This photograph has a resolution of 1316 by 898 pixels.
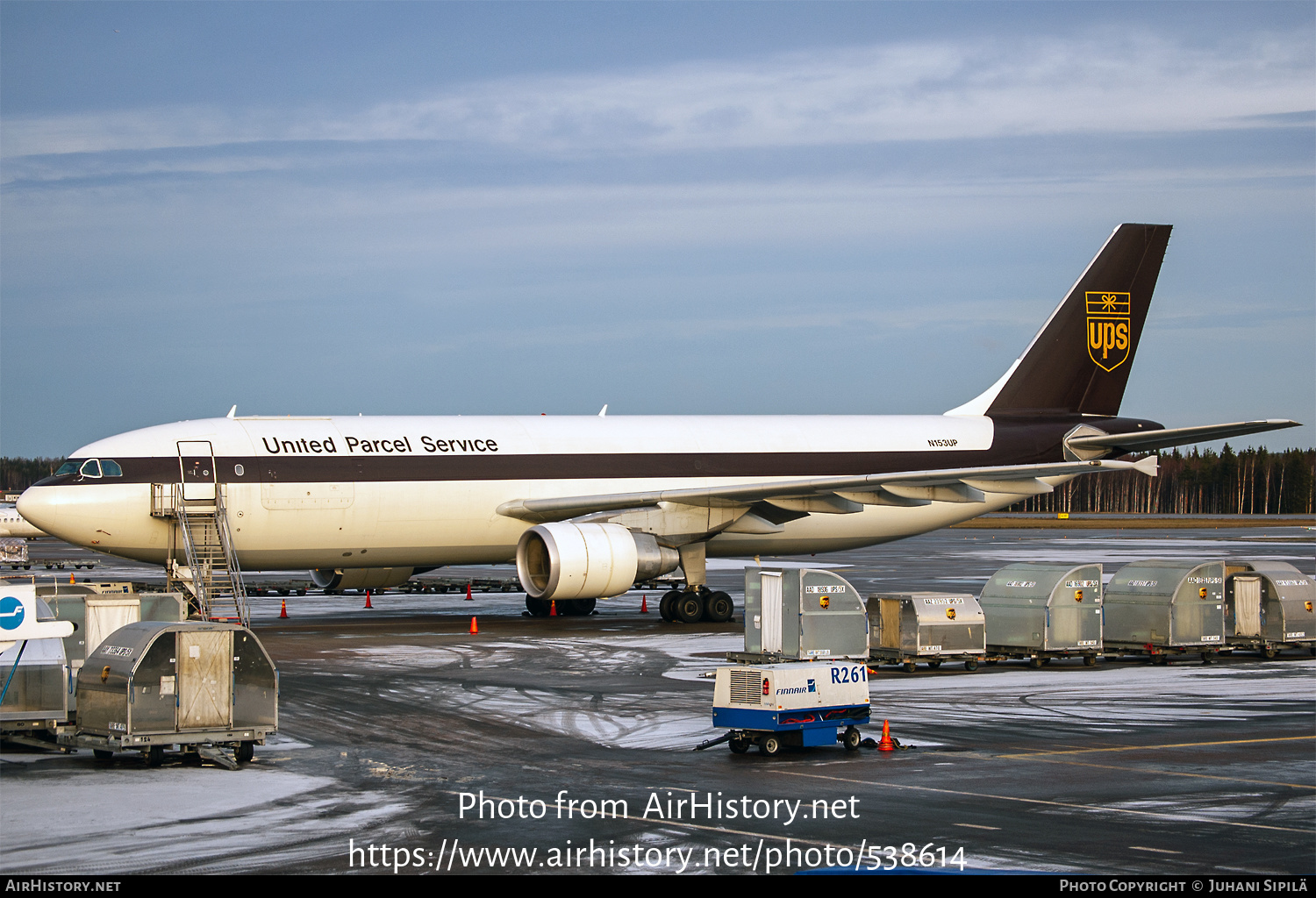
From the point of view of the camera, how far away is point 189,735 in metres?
15.3

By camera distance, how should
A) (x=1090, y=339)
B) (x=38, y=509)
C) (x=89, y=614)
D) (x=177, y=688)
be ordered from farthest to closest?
(x=1090, y=339) < (x=38, y=509) < (x=89, y=614) < (x=177, y=688)

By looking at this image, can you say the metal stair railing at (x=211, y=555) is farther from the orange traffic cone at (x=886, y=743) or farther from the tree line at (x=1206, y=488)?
the tree line at (x=1206, y=488)

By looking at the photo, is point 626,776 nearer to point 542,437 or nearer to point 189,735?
point 189,735

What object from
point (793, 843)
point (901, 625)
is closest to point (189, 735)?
point (793, 843)

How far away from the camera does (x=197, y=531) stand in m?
29.3

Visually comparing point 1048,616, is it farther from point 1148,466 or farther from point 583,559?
point 1148,466

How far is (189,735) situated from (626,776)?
474 centimetres

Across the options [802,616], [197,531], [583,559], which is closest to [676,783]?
[802,616]

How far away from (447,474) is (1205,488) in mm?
151855

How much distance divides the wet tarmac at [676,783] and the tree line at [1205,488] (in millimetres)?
141964

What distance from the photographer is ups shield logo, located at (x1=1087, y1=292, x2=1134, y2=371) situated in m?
38.4

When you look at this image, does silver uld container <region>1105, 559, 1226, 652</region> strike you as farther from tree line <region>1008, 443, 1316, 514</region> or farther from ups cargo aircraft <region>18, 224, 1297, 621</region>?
tree line <region>1008, 443, 1316, 514</region>

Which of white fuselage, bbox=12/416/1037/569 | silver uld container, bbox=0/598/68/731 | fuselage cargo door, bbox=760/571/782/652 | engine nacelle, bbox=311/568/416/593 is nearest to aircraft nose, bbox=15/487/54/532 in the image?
white fuselage, bbox=12/416/1037/569

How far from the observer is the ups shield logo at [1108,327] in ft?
126
